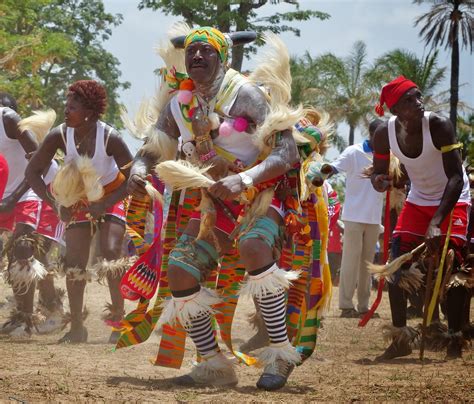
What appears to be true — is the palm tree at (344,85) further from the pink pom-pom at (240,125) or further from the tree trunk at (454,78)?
the pink pom-pom at (240,125)

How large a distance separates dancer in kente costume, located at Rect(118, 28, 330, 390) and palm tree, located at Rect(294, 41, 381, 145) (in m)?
33.9

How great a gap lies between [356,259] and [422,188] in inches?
157

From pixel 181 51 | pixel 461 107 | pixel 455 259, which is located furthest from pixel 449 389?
pixel 461 107

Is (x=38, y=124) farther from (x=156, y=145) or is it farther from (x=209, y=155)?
(x=209, y=155)

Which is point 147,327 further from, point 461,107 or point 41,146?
point 461,107

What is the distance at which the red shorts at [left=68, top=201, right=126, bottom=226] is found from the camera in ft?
24.4

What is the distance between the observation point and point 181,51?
225 inches

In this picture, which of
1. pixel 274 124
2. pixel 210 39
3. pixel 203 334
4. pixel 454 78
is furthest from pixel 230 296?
pixel 454 78

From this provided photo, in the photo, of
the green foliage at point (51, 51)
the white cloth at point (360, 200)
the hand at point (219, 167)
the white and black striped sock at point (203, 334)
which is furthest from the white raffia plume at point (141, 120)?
the green foliage at point (51, 51)

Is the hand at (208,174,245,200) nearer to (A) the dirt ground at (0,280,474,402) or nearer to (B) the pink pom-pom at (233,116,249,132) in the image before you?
(B) the pink pom-pom at (233,116,249,132)

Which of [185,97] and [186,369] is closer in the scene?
[185,97]

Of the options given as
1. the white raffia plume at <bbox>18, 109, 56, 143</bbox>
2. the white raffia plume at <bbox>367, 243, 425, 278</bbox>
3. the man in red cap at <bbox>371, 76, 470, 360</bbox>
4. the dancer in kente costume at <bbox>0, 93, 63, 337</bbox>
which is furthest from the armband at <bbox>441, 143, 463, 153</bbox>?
Answer: the white raffia plume at <bbox>18, 109, 56, 143</bbox>

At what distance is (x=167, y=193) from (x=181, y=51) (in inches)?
35.4

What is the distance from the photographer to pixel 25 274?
7746mm
